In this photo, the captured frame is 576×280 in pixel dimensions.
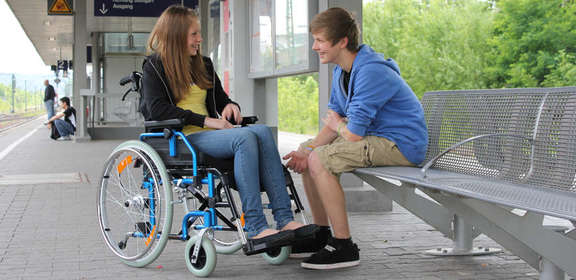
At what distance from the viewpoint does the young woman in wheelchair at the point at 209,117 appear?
3645mm

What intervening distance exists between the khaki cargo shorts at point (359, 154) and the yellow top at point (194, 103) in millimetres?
817

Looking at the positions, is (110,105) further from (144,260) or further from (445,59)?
(445,59)

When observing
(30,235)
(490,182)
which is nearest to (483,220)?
(490,182)

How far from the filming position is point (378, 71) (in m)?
3.80

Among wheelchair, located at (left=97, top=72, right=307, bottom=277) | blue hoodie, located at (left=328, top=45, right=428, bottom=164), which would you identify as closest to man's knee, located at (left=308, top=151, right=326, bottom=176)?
wheelchair, located at (left=97, top=72, right=307, bottom=277)

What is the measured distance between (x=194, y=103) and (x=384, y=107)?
1.13m

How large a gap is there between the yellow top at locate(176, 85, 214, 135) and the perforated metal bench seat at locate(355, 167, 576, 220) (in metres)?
1.02

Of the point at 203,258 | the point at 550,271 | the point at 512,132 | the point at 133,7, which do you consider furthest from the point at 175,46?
the point at 133,7

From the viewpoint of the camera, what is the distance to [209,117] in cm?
413

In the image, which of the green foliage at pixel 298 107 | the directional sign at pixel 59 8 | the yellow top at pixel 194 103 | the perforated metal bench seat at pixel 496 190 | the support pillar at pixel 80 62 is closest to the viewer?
the perforated metal bench seat at pixel 496 190

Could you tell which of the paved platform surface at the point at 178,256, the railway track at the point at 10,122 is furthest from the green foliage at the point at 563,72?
the paved platform surface at the point at 178,256

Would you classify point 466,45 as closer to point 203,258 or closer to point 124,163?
point 124,163

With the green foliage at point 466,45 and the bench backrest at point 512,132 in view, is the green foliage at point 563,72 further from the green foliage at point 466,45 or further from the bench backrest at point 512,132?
the bench backrest at point 512,132

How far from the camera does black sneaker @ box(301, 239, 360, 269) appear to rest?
12.5 ft
